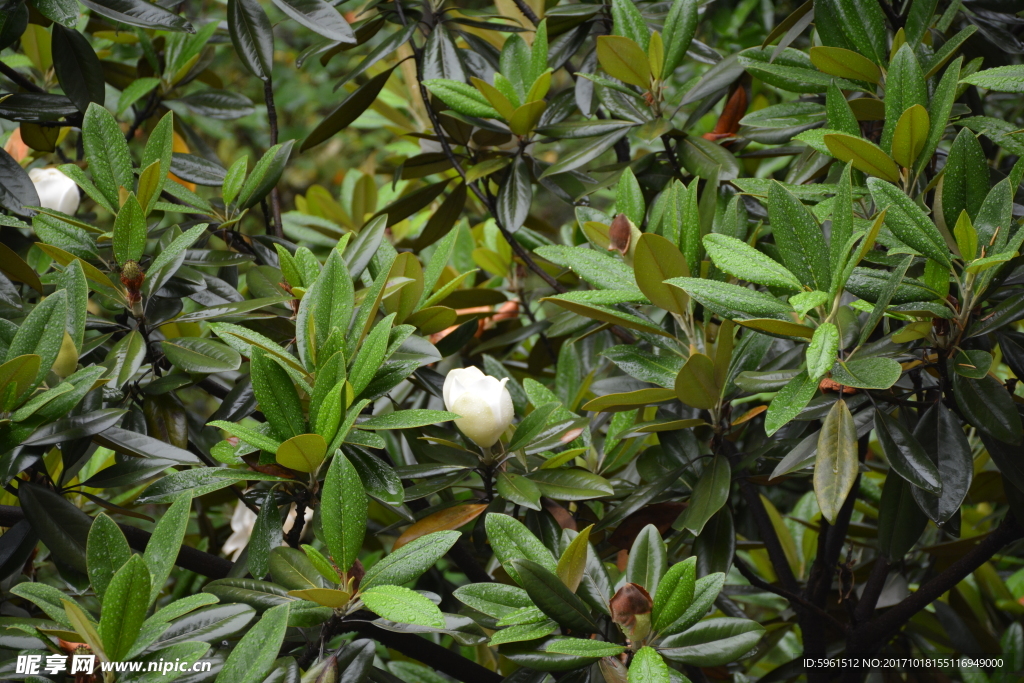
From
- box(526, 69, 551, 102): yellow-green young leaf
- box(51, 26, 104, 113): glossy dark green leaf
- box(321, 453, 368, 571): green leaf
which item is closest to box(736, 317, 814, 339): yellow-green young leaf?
box(321, 453, 368, 571): green leaf

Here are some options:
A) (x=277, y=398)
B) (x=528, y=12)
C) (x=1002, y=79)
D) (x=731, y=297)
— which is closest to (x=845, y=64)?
(x=1002, y=79)

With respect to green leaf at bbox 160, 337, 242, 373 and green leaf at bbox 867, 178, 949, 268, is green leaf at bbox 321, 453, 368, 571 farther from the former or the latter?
green leaf at bbox 867, 178, 949, 268

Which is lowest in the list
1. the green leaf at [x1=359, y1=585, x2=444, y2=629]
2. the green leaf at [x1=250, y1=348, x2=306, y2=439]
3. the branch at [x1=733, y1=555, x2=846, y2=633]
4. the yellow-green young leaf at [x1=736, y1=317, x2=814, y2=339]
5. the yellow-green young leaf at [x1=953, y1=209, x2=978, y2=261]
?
the branch at [x1=733, y1=555, x2=846, y2=633]

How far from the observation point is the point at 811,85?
0.96m

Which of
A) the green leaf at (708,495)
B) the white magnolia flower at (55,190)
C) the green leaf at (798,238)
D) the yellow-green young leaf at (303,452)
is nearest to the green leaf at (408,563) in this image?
the yellow-green young leaf at (303,452)

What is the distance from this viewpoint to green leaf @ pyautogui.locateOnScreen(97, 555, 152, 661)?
55 cm

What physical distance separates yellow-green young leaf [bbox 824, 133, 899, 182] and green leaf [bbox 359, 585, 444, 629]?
56 cm

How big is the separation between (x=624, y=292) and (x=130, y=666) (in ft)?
1.74

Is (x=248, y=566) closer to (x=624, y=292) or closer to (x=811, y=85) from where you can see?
(x=624, y=292)

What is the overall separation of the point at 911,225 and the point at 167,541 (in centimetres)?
69

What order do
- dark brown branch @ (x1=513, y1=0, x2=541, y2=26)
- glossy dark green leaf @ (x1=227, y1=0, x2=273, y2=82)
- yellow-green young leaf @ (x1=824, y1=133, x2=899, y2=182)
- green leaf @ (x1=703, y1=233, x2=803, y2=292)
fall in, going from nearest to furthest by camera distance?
green leaf @ (x1=703, y1=233, x2=803, y2=292) → yellow-green young leaf @ (x1=824, y1=133, x2=899, y2=182) → glossy dark green leaf @ (x1=227, y1=0, x2=273, y2=82) → dark brown branch @ (x1=513, y1=0, x2=541, y2=26)

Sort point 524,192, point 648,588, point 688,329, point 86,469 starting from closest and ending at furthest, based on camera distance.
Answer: point 648,588 < point 688,329 < point 524,192 < point 86,469

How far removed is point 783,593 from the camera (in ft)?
3.21

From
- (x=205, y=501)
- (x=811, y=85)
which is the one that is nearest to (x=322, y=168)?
(x=205, y=501)
